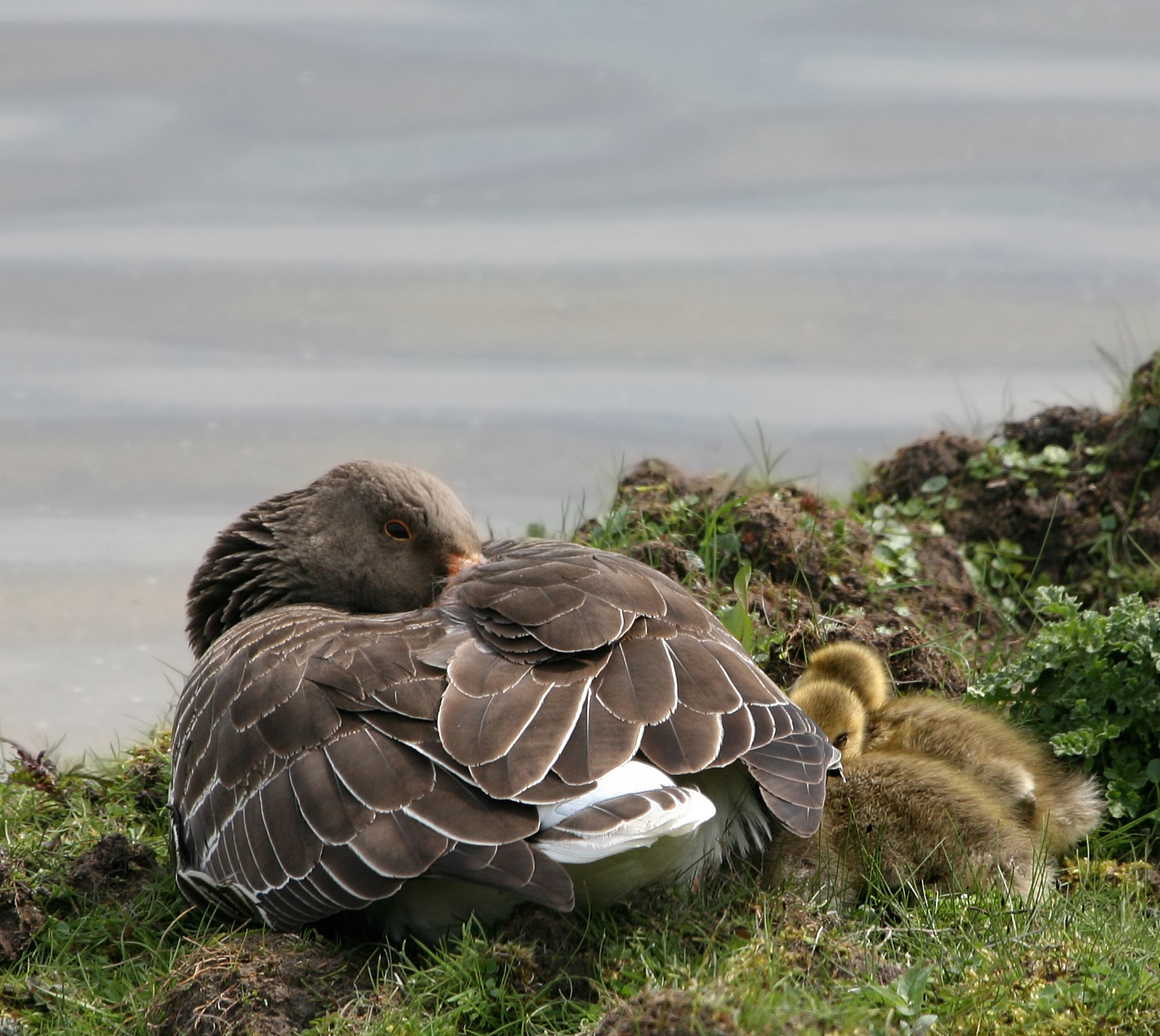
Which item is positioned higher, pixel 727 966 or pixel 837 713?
pixel 837 713

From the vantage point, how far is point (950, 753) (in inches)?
215

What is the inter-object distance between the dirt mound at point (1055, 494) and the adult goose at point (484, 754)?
280cm

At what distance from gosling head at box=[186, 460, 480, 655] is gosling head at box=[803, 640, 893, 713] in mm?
1399

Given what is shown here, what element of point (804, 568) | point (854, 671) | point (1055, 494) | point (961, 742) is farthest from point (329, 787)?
point (1055, 494)

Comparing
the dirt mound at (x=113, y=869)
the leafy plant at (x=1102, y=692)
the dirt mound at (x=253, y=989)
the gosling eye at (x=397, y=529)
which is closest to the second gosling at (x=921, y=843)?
the leafy plant at (x=1102, y=692)

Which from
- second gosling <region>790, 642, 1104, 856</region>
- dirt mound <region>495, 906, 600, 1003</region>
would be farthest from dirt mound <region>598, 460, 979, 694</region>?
dirt mound <region>495, 906, 600, 1003</region>

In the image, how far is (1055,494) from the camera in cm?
783

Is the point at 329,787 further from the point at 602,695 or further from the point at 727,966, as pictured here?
the point at 727,966

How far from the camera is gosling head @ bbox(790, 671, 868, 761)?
5.53 metres

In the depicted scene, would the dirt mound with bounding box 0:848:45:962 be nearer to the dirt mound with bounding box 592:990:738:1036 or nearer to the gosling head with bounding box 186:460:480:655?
the gosling head with bounding box 186:460:480:655

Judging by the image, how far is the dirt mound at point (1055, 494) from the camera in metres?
7.41

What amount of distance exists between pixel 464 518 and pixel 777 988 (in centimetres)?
237

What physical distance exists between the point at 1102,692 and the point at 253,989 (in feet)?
11.0

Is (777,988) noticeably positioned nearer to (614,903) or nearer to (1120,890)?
(614,903)
